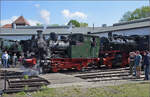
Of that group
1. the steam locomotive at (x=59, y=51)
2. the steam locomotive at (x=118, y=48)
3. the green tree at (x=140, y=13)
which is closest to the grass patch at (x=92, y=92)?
the steam locomotive at (x=59, y=51)

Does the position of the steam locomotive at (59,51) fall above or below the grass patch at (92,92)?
above

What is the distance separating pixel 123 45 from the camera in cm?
1803

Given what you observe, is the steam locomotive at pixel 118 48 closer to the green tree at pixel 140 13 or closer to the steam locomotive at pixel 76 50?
the steam locomotive at pixel 76 50

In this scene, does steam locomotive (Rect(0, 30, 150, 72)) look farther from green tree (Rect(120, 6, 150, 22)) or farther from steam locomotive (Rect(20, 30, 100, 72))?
green tree (Rect(120, 6, 150, 22))

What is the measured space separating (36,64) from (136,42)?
9.04 meters

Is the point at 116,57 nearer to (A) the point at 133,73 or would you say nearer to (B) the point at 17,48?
(A) the point at 133,73

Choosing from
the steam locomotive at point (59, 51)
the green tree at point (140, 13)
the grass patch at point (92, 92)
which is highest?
the green tree at point (140, 13)

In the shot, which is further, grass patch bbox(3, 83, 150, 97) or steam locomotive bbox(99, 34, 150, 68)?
steam locomotive bbox(99, 34, 150, 68)

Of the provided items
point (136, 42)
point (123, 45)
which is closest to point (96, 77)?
point (123, 45)

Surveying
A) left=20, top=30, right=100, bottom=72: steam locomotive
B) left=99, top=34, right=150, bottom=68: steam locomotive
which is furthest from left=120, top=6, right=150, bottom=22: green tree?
left=20, top=30, right=100, bottom=72: steam locomotive

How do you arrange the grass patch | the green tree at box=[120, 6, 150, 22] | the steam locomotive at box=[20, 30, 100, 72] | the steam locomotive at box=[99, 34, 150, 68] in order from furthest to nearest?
the green tree at box=[120, 6, 150, 22]
the steam locomotive at box=[99, 34, 150, 68]
the steam locomotive at box=[20, 30, 100, 72]
the grass patch

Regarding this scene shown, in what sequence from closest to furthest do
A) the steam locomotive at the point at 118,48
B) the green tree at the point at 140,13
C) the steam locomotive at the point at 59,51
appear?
1. the steam locomotive at the point at 59,51
2. the steam locomotive at the point at 118,48
3. the green tree at the point at 140,13

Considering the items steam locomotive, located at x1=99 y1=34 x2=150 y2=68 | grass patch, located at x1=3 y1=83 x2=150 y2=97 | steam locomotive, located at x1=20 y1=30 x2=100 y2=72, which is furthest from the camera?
steam locomotive, located at x1=99 y1=34 x2=150 y2=68

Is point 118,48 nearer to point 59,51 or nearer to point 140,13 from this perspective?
point 59,51
